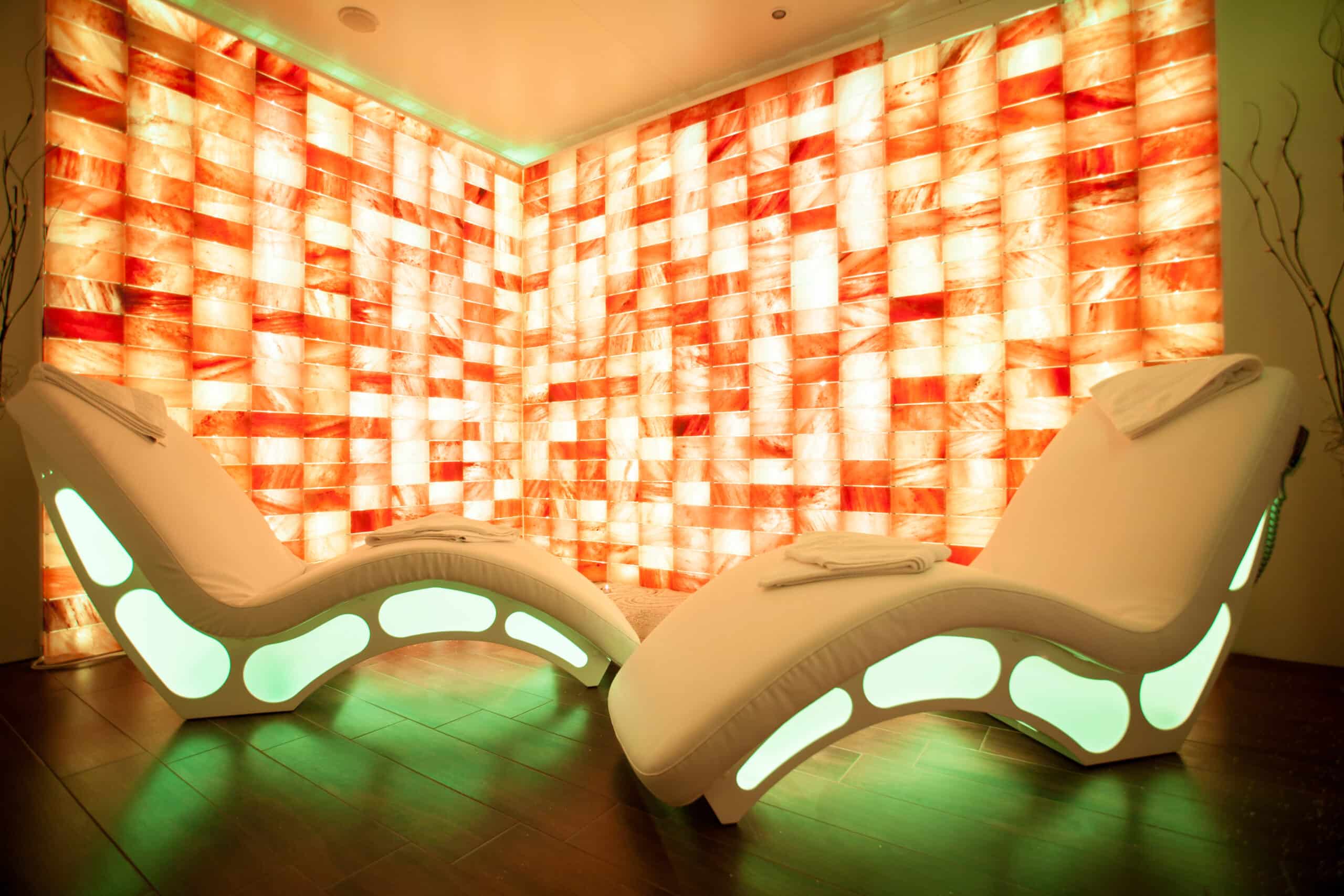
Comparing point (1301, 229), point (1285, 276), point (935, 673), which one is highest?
point (1301, 229)

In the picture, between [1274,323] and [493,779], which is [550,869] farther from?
[1274,323]

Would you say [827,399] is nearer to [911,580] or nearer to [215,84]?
[911,580]

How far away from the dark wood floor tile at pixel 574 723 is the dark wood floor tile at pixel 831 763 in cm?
46

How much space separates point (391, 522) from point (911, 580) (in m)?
2.91

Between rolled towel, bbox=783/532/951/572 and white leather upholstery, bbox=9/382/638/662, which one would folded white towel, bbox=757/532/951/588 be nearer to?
rolled towel, bbox=783/532/951/572

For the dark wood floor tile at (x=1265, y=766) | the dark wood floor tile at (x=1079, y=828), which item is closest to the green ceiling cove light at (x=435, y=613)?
the dark wood floor tile at (x=1079, y=828)

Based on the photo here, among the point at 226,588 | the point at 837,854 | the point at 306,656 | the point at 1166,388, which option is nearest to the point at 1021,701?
the point at 837,854

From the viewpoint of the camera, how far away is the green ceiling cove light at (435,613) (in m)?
1.88

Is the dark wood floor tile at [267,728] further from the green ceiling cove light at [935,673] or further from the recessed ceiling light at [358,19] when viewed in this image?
the recessed ceiling light at [358,19]

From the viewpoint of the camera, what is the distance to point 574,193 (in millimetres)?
4078

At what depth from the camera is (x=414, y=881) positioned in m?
1.10

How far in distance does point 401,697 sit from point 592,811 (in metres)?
0.92

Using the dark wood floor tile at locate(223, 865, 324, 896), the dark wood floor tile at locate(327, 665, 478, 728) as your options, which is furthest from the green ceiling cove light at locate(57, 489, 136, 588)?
the dark wood floor tile at locate(223, 865, 324, 896)

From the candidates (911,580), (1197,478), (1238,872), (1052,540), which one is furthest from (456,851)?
(1197,478)
